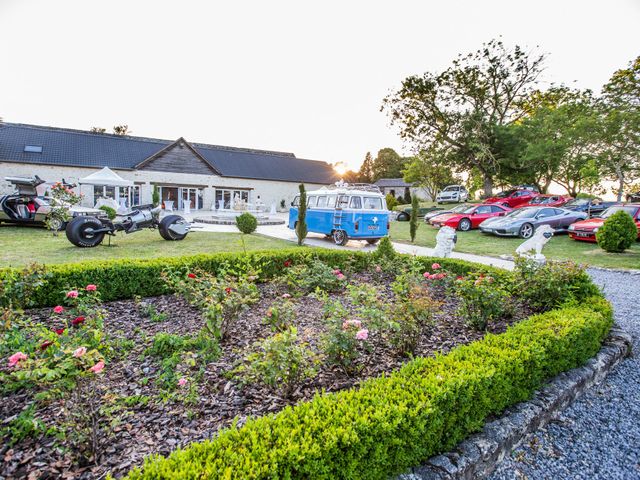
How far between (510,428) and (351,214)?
10157mm

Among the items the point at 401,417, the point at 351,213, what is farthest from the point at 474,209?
the point at 401,417

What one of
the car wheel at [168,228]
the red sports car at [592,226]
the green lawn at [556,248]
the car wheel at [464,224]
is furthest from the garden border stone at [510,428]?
the car wheel at [464,224]

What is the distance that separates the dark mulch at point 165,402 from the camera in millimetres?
2215

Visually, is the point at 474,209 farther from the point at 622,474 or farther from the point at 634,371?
the point at 622,474

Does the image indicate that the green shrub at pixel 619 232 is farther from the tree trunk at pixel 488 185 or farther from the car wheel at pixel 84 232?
the tree trunk at pixel 488 185

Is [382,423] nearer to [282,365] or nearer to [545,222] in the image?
[282,365]

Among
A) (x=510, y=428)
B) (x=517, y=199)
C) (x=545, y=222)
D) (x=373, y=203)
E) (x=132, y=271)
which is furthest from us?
(x=517, y=199)

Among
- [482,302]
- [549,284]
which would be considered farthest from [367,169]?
[482,302]

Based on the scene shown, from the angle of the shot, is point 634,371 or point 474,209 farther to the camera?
point 474,209

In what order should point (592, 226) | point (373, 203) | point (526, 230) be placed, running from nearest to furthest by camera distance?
1. point (373, 203)
2. point (592, 226)
3. point (526, 230)

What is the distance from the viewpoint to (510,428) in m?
2.70

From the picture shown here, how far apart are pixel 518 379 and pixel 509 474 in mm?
748

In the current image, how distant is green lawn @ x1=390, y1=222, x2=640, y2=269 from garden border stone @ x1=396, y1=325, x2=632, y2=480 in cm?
535

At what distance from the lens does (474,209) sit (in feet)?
61.1
